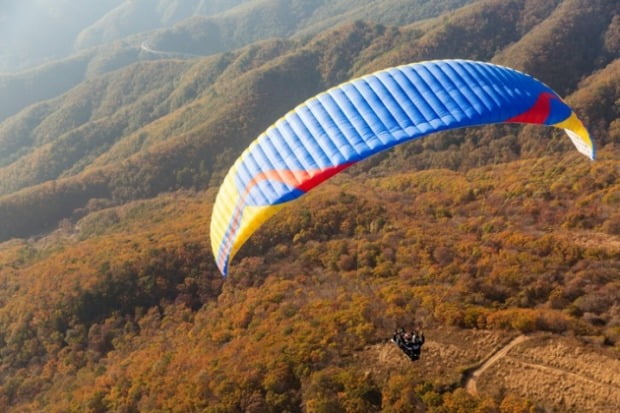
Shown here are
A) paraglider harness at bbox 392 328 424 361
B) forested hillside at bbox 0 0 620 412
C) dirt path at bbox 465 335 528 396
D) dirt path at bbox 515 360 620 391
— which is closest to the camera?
paraglider harness at bbox 392 328 424 361

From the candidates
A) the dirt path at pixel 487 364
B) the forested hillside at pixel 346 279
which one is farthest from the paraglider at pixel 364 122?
the forested hillside at pixel 346 279

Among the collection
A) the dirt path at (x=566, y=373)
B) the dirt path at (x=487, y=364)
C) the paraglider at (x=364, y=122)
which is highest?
the paraglider at (x=364, y=122)

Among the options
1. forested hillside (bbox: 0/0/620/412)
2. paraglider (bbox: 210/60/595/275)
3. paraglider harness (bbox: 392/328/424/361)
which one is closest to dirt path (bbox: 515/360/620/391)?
forested hillside (bbox: 0/0/620/412)

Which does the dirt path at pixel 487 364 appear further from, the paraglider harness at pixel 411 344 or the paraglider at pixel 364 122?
the paraglider at pixel 364 122

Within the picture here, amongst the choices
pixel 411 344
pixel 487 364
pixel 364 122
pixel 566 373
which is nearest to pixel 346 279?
pixel 487 364

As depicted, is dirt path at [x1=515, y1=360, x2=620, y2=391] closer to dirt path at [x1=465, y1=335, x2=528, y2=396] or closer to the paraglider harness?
dirt path at [x1=465, y1=335, x2=528, y2=396]

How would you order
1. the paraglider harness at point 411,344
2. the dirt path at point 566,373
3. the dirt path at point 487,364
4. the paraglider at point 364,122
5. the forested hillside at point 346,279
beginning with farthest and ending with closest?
the forested hillside at point 346,279
the dirt path at point 487,364
the dirt path at point 566,373
the paraglider harness at point 411,344
the paraglider at point 364,122
